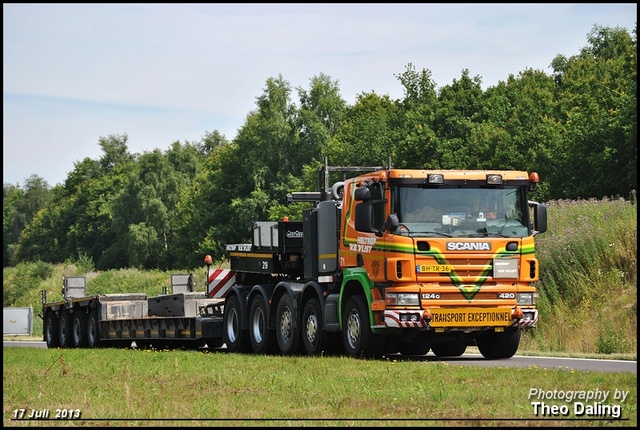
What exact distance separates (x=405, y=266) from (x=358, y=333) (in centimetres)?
177

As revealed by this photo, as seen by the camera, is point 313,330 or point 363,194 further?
point 313,330

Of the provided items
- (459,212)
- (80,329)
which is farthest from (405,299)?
(80,329)

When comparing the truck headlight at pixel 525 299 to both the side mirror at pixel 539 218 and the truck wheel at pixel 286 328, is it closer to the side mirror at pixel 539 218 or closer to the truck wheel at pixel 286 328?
the side mirror at pixel 539 218

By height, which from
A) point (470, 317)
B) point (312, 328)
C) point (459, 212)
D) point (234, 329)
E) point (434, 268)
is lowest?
point (234, 329)

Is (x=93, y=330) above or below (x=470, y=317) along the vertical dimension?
below

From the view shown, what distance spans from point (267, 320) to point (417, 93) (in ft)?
183

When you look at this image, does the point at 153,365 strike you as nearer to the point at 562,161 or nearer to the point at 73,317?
the point at 73,317

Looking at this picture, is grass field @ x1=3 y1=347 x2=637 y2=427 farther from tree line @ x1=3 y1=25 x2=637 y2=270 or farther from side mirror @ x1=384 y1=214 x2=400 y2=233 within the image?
tree line @ x1=3 y1=25 x2=637 y2=270

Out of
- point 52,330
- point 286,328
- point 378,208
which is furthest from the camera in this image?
point 52,330

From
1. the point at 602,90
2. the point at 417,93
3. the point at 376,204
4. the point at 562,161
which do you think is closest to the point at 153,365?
the point at 376,204

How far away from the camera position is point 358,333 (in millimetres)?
19531

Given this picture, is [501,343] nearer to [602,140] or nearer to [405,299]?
[405,299]

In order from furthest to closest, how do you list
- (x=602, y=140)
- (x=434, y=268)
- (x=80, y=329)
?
(x=602, y=140) < (x=80, y=329) < (x=434, y=268)

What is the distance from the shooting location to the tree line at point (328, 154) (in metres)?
54.1
